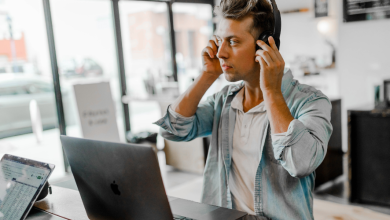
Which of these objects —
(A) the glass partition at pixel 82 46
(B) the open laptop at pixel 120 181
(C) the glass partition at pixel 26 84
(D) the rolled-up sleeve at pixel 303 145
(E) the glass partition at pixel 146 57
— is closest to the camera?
(B) the open laptop at pixel 120 181

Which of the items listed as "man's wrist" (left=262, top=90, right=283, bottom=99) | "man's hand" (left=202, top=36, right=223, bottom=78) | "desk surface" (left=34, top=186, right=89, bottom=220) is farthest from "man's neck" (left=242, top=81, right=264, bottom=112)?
"desk surface" (left=34, top=186, right=89, bottom=220)

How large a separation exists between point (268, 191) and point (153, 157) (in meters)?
0.53

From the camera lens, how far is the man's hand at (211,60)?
4.21 feet

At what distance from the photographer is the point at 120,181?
0.83 meters

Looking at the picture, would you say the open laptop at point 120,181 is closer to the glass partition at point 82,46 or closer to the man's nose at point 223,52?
the man's nose at point 223,52

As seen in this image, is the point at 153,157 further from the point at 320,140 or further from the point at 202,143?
the point at 202,143

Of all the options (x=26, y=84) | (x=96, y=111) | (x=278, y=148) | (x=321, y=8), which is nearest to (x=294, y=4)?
(x=321, y=8)

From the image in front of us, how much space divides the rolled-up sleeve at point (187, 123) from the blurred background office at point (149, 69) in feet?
5.71

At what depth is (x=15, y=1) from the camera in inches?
146

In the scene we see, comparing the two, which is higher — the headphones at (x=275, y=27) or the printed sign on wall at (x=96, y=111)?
the headphones at (x=275, y=27)

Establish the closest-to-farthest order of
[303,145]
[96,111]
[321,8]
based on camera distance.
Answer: [303,145]
[96,111]
[321,8]

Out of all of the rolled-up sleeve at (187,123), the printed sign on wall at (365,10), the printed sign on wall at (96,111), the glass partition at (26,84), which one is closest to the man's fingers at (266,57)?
the rolled-up sleeve at (187,123)

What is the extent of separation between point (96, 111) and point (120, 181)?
117 inches

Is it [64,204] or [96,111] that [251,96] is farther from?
[96,111]
